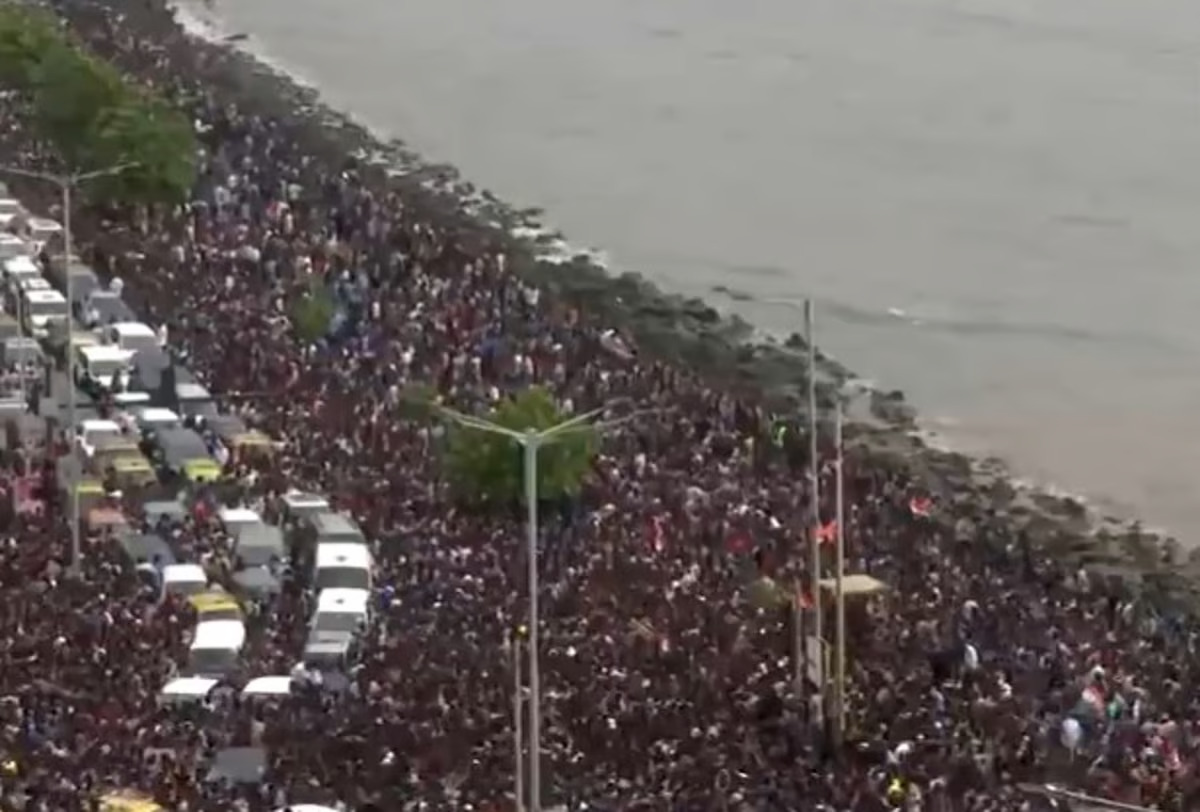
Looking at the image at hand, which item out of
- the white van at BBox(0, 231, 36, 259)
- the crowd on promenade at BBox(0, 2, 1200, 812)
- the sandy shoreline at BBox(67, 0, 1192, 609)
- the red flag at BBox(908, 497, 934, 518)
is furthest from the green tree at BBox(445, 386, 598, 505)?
the white van at BBox(0, 231, 36, 259)

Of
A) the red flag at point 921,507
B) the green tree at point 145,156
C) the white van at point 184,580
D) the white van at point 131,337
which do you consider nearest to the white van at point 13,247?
the white van at point 131,337

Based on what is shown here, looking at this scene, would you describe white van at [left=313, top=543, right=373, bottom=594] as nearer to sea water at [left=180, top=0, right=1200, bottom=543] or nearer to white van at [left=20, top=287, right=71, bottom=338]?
white van at [left=20, top=287, right=71, bottom=338]

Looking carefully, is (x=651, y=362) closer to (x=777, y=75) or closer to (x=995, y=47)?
(x=777, y=75)

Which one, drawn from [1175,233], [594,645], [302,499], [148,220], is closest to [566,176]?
[1175,233]

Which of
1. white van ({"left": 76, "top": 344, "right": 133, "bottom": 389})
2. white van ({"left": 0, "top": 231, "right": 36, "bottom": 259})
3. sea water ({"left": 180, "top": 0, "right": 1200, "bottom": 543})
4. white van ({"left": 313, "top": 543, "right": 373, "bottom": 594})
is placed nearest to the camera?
white van ({"left": 313, "top": 543, "right": 373, "bottom": 594})

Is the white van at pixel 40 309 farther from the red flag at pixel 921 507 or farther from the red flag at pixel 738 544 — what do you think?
the red flag at pixel 921 507

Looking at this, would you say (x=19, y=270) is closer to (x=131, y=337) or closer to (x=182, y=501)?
(x=131, y=337)
